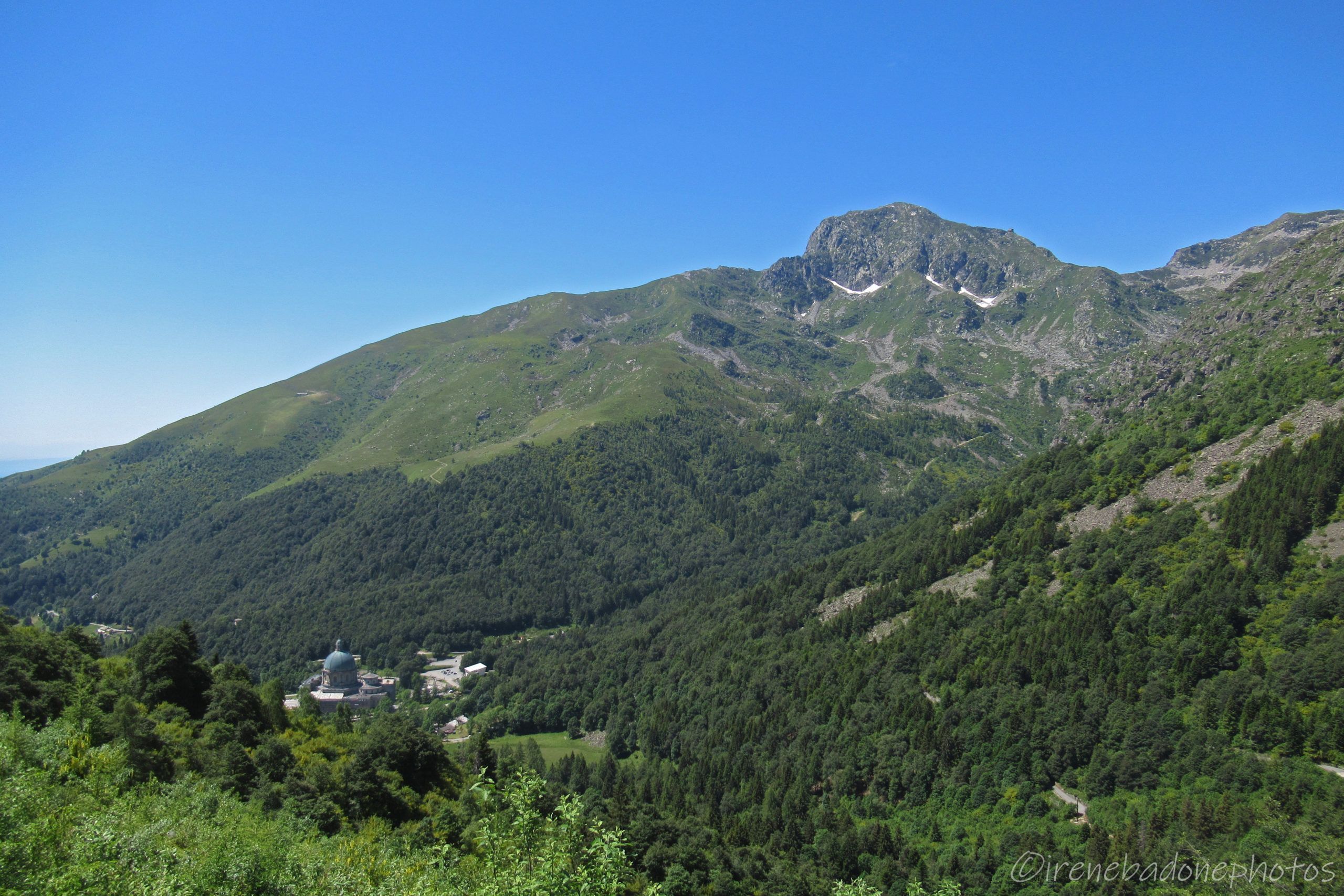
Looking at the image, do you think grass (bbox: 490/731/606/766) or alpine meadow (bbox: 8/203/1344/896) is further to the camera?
grass (bbox: 490/731/606/766)

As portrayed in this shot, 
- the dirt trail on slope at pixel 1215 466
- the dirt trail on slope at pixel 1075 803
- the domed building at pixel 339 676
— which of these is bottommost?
the dirt trail on slope at pixel 1075 803

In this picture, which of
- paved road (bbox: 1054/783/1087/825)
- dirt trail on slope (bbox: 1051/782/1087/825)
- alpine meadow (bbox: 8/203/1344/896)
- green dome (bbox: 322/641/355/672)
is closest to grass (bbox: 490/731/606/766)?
alpine meadow (bbox: 8/203/1344/896)

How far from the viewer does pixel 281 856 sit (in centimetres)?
3014

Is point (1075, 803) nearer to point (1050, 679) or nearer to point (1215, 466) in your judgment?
point (1050, 679)

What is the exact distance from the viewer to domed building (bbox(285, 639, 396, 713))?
13812 centimetres

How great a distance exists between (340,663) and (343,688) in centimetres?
507

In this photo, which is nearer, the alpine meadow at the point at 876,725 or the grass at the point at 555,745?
the alpine meadow at the point at 876,725

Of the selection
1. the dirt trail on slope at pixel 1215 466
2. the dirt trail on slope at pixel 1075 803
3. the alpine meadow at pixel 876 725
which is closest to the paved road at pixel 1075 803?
the dirt trail on slope at pixel 1075 803

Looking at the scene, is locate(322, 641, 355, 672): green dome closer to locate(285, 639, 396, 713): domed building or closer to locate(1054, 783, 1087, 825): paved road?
locate(285, 639, 396, 713): domed building

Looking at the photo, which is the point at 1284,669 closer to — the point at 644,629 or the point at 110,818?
the point at 110,818

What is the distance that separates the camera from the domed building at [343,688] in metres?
138

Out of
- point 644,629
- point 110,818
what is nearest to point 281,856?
point 110,818

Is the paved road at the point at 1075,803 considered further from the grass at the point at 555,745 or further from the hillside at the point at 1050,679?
the grass at the point at 555,745

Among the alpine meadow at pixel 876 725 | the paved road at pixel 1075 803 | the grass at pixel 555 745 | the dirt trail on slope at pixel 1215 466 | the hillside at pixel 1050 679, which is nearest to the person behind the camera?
the alpine meadow at pixel 876 725
